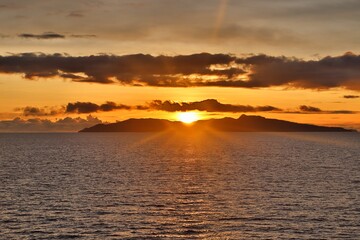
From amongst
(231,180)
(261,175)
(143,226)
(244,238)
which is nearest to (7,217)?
(143,226)

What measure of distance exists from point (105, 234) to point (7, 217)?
17669 millimetres

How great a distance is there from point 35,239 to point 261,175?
82980 millimetres

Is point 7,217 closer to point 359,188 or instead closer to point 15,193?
point 15,193

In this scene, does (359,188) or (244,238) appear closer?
(244,238)

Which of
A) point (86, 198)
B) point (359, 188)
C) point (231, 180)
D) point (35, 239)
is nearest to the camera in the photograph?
point (35, 239)

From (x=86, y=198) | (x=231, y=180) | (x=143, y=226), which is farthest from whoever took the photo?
(x=231, y=180)

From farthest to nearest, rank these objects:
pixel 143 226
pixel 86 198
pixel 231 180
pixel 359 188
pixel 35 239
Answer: pixel 231 180 → pixel 359 188 → pixel 86 198 → pixel 143 226 → pixel 35 239

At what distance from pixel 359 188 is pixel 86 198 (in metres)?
54.3

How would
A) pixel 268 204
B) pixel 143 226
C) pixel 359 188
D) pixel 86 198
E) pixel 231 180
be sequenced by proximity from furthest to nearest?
pixel 231 180
pixel 359 188
pixel 86 198
pixel 268 204
pixel 143 226

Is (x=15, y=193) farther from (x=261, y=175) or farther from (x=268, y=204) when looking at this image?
(x=261, y=175)

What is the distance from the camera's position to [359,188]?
350 ft

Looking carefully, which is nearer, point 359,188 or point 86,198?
point 86,198

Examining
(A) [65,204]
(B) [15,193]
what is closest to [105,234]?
(A) [65,204]

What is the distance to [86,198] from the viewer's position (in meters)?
93.6
